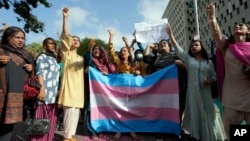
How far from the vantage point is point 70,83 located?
15.4 ft

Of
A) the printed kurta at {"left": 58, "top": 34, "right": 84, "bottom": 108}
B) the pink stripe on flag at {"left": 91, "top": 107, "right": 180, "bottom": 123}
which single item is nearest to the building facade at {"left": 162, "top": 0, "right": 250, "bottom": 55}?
the pink stripe on flag at {"left": 91, "top": 107, "right": 180, "bottom": 123}

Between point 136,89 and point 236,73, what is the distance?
7.17 ft

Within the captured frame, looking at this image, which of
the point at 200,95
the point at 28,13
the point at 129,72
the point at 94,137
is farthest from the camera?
the point at 28,13

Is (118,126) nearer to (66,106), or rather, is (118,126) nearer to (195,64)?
(66,106)

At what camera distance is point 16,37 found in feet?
10.4

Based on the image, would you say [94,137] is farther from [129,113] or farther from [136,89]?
[136,89]

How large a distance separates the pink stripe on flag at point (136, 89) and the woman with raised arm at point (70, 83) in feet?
1.37

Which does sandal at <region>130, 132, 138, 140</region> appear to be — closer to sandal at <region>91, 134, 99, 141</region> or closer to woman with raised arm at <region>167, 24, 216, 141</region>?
sandal at <region>91, 134, 99, 141</region>

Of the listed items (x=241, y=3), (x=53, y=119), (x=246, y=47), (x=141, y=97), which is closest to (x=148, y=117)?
Result: (x=141, y=97)

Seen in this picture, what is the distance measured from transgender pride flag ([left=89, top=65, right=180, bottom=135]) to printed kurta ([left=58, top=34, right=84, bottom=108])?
1.07 ft

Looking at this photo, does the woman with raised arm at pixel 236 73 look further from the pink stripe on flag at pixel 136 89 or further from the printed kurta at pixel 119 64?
the printed kurta at pixel 119 64

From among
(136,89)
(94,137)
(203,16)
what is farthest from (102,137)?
(203,16)

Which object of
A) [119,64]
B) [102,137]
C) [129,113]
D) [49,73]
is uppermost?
[119,64]

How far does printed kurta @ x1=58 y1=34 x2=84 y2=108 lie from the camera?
4598 millimetres
